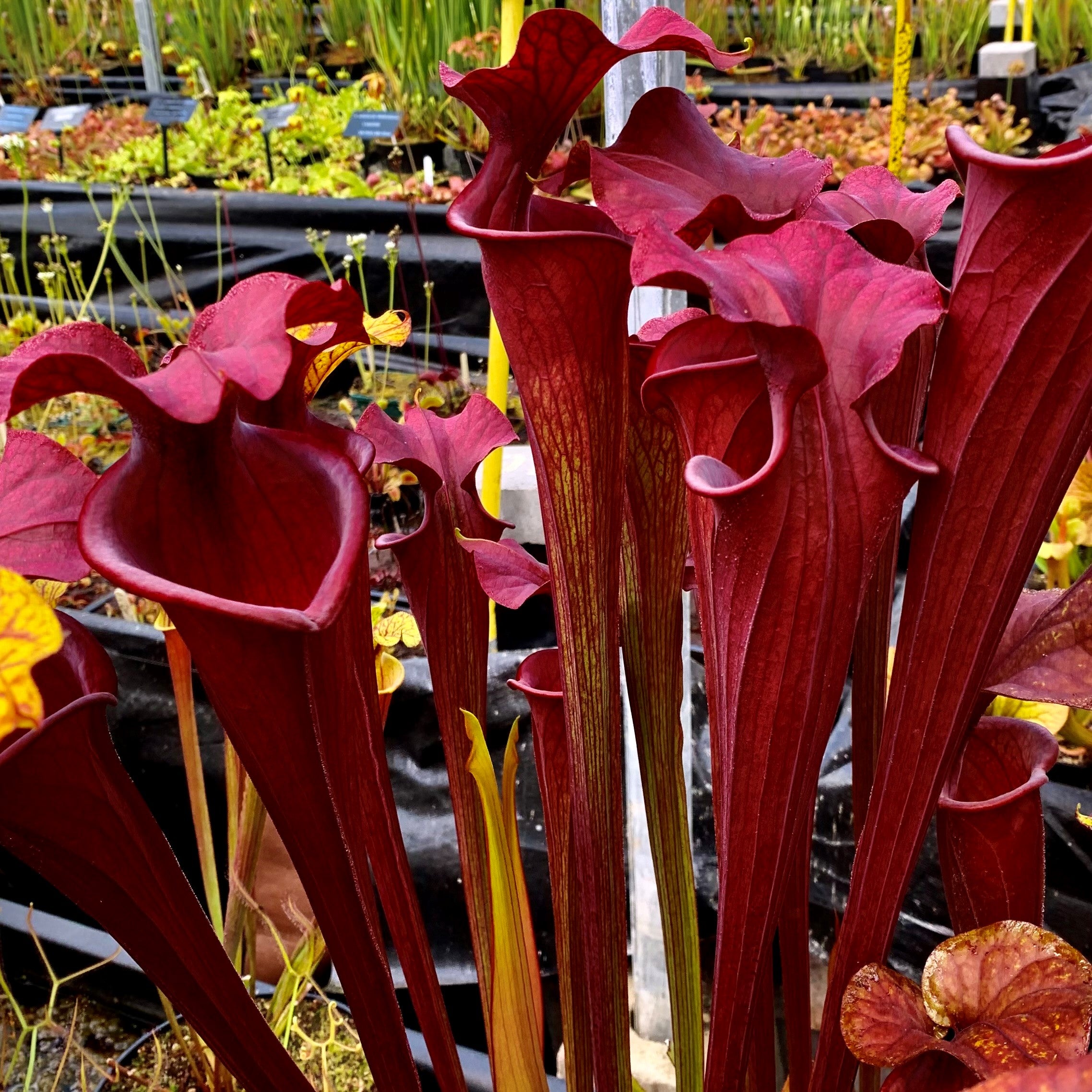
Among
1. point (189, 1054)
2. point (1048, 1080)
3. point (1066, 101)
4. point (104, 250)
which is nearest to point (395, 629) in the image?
point (189, 1054)

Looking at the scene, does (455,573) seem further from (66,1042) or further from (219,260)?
(219,260)

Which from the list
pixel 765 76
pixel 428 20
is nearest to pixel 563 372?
pixel 428 20

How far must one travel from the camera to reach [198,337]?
1.04 feet

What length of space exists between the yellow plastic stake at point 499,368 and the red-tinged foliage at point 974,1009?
0.93 feet

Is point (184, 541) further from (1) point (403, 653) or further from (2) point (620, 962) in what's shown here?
(1) point (403, 653)

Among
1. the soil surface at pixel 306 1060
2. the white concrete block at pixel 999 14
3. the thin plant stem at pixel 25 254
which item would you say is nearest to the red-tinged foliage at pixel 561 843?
the soil surface at pixel 306 1060

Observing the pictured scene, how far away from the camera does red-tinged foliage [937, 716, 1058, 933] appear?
1.30ft

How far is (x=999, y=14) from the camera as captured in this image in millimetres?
3814

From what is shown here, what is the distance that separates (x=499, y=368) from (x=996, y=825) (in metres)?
0.42

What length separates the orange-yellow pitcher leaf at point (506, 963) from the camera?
0.38 metres

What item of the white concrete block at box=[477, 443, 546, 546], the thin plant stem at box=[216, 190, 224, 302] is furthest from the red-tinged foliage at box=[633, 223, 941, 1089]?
the thin plant stem at box=[216, 190, 224, 302]

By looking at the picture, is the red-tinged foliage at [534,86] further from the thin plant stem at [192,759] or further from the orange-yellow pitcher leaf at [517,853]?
the thin plant stem at [192,759]

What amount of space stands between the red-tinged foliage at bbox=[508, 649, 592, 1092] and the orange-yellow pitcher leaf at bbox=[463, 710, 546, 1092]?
0.02 metres

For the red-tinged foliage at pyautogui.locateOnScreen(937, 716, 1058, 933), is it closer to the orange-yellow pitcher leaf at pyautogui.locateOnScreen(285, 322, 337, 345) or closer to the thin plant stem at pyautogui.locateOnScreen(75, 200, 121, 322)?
the orange-yellow pitcher leaf at pyautogui.locateOnScreen(285, 322, 337, 345)
